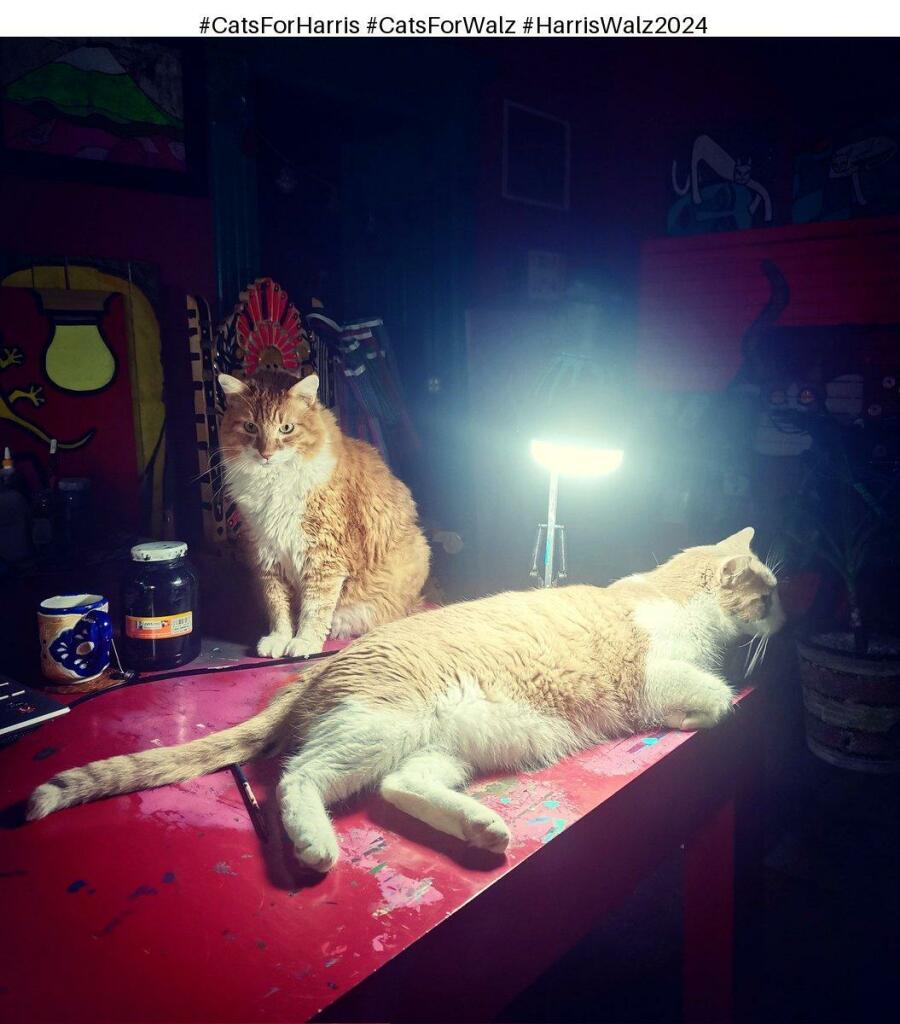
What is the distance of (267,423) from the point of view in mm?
1459

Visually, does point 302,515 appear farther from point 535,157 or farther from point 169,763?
point 535,157

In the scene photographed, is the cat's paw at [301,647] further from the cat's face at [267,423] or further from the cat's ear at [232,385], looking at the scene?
the cat's ear at [232,385]

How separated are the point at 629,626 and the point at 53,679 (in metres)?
0.94

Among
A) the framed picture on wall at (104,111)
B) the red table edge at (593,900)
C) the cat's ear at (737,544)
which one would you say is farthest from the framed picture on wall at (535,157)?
the red table edge at (593,900)

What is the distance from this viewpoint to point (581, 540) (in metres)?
2.32

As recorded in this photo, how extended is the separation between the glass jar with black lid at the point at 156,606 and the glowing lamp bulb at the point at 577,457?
704 mm

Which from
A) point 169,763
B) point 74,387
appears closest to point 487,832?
point 169,763

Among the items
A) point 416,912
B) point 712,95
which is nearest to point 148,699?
point 416,912

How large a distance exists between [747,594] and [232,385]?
1.01 m

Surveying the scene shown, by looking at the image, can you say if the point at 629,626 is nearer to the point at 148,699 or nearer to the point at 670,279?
the point at 148,699

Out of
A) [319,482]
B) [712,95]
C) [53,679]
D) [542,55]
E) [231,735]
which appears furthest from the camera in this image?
[712,95]

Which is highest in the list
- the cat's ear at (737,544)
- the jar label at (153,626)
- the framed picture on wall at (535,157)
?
the framed picture on wall at (535,157)

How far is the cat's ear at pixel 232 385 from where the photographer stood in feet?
4.77

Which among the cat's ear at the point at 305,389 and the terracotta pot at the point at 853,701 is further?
the terracotta pot at the point at 853,701
